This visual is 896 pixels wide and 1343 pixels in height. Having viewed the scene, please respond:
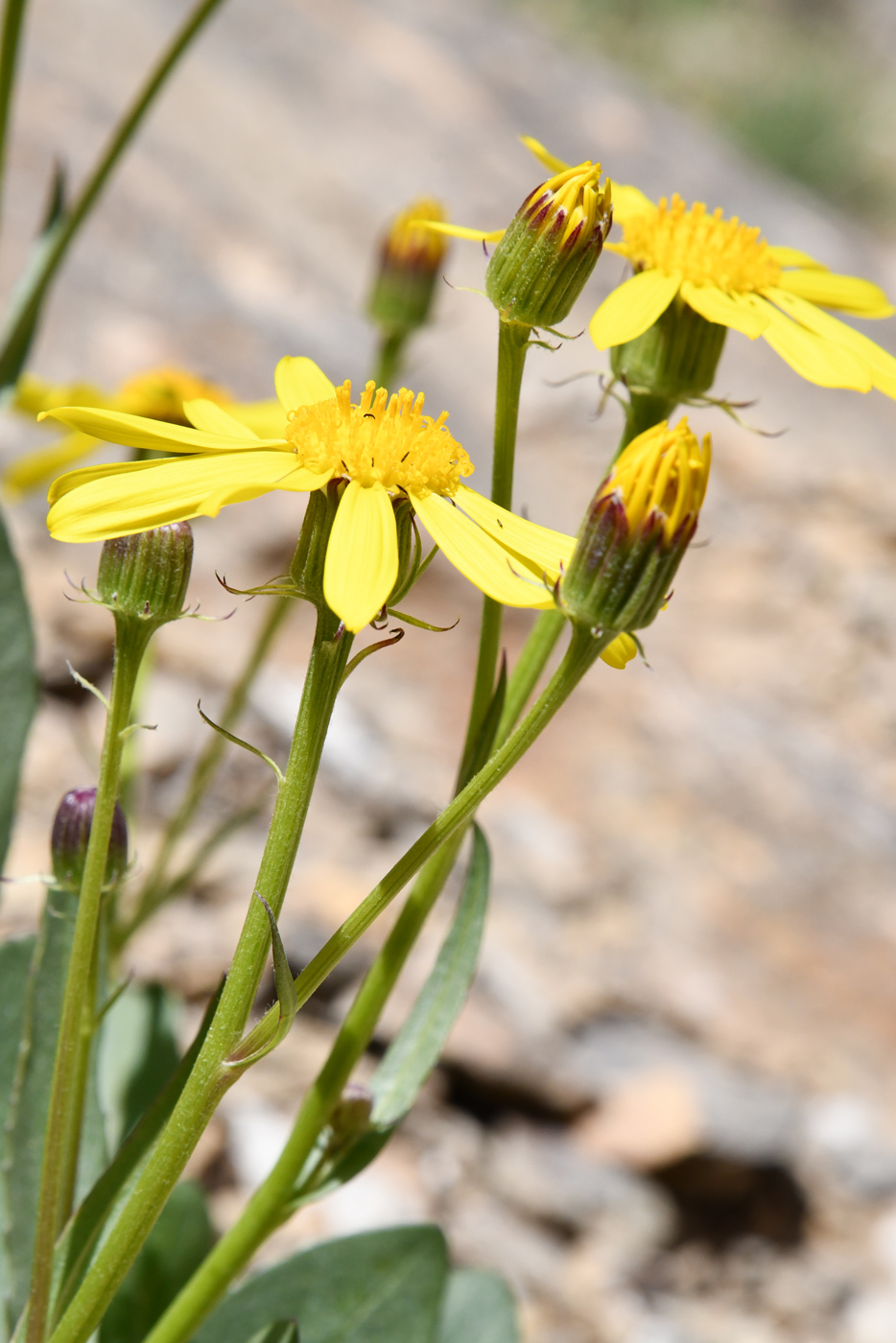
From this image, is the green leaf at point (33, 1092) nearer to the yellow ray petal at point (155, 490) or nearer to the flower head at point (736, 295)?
the yellow ray petal at point (155, 490)

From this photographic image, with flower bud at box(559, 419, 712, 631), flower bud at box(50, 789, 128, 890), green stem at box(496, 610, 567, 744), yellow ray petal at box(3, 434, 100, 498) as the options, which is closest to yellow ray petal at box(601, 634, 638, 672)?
flower bud at box(559, 419, 712, 631)

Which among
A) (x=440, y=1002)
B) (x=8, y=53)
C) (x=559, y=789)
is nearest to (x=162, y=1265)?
(x=440, y=1002)

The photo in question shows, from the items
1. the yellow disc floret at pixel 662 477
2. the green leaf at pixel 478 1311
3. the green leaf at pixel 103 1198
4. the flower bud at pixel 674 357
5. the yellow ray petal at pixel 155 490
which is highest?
the flower bud at pixel 674 357

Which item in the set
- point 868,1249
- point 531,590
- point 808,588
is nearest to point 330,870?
point 868,1249

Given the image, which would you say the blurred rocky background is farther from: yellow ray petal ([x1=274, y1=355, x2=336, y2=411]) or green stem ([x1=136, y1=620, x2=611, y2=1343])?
green stem ([x1=136, y1=620, x2=611, y2=1343])

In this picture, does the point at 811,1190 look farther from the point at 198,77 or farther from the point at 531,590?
the point at 198,77

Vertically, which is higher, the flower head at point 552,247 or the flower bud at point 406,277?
the flower bud at point 406,277

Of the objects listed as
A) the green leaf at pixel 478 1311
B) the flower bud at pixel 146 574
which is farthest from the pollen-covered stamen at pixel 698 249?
the green leaf at pixel 478 1311
